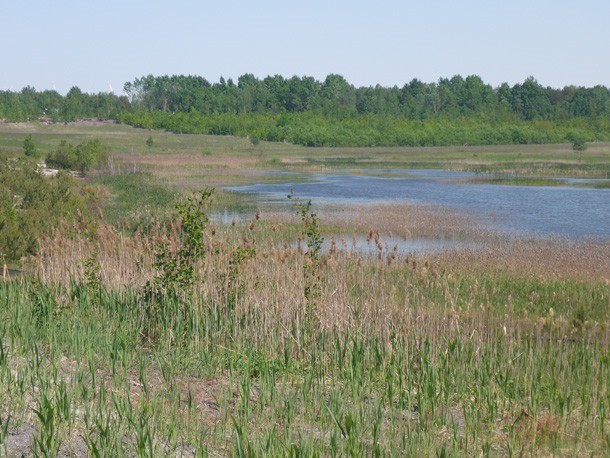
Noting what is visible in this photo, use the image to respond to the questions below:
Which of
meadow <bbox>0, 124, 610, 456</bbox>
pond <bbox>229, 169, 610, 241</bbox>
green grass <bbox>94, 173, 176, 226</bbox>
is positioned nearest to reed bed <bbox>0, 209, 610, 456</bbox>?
meadow <bbox>0, 124, 610, 456</bbox>

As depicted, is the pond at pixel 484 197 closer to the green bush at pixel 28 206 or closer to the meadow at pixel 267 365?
the green bush at pixel 28 206

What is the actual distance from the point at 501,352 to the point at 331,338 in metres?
2.06

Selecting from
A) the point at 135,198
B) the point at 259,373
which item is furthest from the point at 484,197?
the point at 259,373

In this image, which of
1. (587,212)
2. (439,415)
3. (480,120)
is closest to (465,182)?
(587,212)

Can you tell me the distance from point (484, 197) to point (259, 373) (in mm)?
38916

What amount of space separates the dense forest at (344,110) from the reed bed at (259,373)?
3648 inches

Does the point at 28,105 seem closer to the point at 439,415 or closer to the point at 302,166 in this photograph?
the point at 302,166

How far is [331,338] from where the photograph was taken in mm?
11391

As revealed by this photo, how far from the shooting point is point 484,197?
156 feet

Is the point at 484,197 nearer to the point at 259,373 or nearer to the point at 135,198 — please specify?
the point at 135,198

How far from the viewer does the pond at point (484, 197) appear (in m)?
34.7

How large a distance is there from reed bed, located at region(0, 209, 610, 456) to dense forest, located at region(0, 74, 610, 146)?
92652 mm

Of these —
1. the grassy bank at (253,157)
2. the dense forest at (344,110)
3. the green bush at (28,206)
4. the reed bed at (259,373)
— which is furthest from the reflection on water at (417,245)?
the dense forest at (344,110)

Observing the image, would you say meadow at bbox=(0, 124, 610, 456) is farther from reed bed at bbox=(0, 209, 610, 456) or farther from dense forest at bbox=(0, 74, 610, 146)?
dense forest at bbox=(0, 74, 610, 146)
